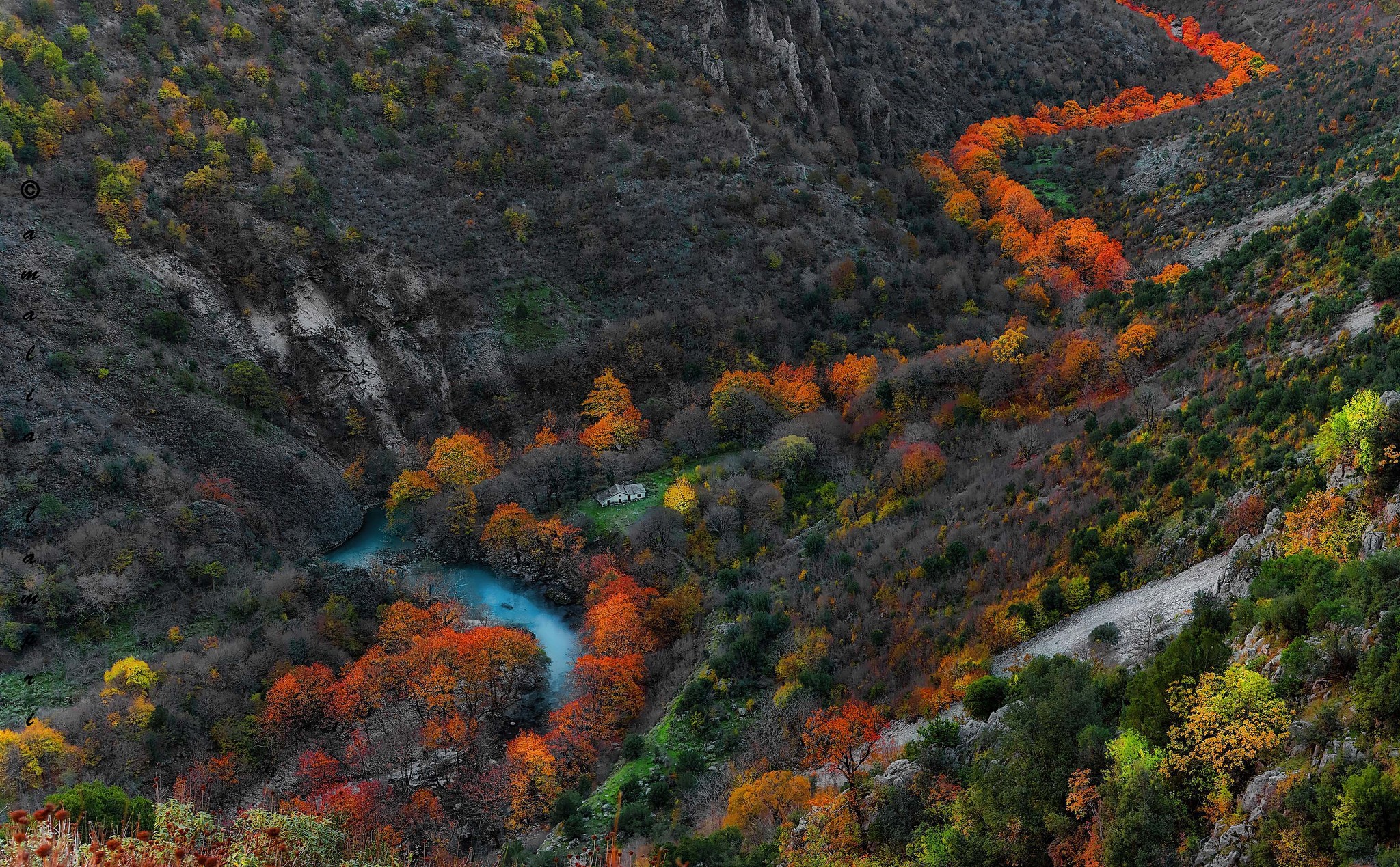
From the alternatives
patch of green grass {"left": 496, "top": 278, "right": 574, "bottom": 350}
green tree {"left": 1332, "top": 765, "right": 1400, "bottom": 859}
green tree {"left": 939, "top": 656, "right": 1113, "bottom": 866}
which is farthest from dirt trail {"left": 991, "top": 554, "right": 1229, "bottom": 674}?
patch of green grass {"left": 496, "top": 278, "right": 574, "bottom": 350}

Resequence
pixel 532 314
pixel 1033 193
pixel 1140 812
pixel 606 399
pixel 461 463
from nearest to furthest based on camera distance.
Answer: pixel 1140 812 → pixel 461 463 → pixel 606 399 → pixel 532 314 → pixel 1033 193

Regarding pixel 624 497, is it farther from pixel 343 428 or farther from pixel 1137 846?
pixel 1137 846

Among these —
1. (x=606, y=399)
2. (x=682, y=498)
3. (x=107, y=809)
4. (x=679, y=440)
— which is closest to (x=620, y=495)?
(x=682, y=498)

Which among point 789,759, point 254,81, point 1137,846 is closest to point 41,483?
point 254,81

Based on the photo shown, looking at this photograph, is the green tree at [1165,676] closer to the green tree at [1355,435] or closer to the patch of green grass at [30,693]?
the green tree at [1355,435]

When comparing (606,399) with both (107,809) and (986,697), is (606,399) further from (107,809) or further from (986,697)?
(107,809)

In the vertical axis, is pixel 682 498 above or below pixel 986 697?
below

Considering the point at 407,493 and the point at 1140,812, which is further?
the point at 407,493
